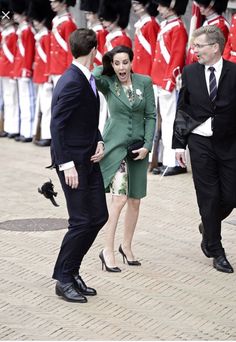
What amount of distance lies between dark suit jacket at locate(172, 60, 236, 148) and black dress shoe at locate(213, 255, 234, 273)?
0.91 meters

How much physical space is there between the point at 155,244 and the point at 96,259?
Result: 2.45ft

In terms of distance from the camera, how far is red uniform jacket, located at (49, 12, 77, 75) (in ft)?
49.5

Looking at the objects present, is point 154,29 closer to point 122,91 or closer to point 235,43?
point 235,43

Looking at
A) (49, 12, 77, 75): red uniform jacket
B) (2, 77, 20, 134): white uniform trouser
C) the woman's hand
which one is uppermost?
the woman's hand

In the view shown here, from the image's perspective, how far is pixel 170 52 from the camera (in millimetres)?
A: 13094

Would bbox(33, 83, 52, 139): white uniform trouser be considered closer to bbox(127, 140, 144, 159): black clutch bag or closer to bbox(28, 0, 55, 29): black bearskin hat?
bbox(28, 0, 55, 29): black bearskin hat

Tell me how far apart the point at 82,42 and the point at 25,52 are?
829 centimetres

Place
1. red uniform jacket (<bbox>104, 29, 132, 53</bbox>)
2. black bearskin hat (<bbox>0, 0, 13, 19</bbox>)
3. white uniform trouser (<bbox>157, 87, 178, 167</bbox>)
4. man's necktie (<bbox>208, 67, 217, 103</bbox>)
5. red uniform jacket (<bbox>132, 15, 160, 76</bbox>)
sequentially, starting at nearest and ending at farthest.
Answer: man's necktie (<bbox>208, 67, 217, 103</bbox>) < white uniform trouser (<bbox>157, 87, 178, 167</bbox>) < red uniform jacket (<bbox>132, 15, 160, 76</bbox>) < red uniform jacket (<bbox>104, 29, 132, 53</bbox>) < black bearskin hat (<bbox>0, 0, 13, 19</bbox>)

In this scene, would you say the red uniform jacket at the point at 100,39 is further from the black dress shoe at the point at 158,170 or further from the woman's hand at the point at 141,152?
the woman's hand at the point at 141,152

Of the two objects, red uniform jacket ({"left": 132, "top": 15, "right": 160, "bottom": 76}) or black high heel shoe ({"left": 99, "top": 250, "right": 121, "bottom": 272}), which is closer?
black high heel shoe ({"left": 99, "top": 250, "right": 121, "bottom": 272})

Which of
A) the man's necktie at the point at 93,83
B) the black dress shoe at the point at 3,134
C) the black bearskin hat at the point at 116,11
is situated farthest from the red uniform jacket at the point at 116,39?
the man's necktie at the point at 93,83

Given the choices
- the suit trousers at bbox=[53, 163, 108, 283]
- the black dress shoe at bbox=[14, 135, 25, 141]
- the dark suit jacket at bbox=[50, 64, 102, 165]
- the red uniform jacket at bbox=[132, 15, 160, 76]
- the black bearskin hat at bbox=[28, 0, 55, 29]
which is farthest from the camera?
the black dress shoe at bbox=[14, 135, 25, 141]

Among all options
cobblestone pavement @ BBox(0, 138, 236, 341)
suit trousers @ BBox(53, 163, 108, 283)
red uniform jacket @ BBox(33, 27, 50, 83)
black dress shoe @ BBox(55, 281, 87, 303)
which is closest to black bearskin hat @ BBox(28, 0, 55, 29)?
red uniform jacket @ BBox(33, 27, 50, 83)

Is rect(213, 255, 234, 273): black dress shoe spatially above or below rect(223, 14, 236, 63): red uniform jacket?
below
